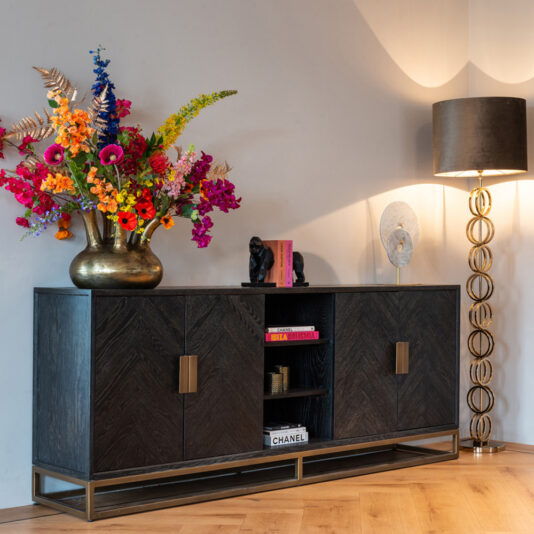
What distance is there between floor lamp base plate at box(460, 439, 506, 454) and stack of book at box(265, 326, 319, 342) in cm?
123

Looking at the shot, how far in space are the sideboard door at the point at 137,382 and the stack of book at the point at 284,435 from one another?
1.57 feet

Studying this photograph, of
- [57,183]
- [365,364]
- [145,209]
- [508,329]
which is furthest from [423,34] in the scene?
[57,183]

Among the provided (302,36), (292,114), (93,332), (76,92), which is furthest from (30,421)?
(302,36)

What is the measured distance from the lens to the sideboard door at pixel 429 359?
3.97 metres

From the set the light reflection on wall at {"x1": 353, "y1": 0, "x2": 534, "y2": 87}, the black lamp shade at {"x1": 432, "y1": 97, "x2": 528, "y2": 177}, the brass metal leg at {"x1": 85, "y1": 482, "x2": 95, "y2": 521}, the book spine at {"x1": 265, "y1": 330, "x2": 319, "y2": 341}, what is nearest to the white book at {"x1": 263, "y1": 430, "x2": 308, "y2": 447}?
the book spine at {"x1": 265, "y1": 330, "x2": 319, "y2": 341}

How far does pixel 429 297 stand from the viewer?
13.4ft

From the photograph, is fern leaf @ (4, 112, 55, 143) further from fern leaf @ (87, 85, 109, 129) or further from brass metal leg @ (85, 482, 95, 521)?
brass metal leg @ (85, 482, 95, 521)

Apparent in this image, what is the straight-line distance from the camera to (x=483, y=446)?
4.37m

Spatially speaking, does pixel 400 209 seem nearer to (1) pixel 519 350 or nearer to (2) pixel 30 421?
(1) pixel 519 350

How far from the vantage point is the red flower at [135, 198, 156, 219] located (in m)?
3.09

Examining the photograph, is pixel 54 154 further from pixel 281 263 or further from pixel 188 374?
pixel 281 263

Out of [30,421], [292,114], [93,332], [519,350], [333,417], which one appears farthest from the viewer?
[519,350]

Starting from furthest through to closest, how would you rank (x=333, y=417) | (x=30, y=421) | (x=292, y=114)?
1. (x=292, y=114)
2. (x=333, y=417)
3. (x=30, y=421)

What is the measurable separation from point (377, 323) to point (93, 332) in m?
1.42
